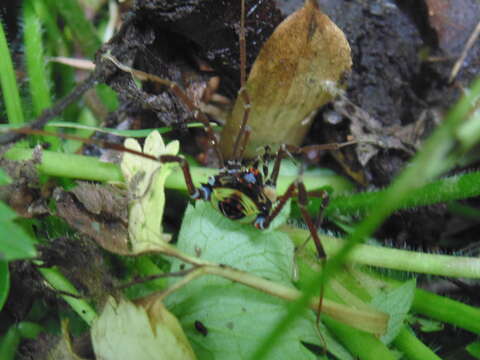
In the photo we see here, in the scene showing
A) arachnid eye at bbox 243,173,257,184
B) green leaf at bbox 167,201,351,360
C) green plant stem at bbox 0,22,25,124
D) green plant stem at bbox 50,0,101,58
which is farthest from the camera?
green plant stem at bbox 50,0,101,58

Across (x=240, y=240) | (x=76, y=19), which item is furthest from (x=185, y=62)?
(x=240, y=240)

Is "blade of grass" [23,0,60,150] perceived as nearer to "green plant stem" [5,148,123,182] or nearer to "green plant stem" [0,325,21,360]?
"green plant stem" [5,148,123,182]

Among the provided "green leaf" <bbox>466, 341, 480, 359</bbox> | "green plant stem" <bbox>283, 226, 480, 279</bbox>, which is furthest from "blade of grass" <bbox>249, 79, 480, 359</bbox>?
"green leaf" <bbox>466, 341, 480, 359</bbox>

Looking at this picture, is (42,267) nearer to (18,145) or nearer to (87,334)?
(87,334)

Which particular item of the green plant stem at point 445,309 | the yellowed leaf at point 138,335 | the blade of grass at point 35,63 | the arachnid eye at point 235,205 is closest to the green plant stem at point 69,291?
the yellowed leaf at point 138,335

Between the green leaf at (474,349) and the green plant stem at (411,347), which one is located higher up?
the green plant stem at (411,347)

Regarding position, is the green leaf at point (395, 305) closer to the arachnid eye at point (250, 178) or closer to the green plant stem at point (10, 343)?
the arachnid eye at point (250, 178)

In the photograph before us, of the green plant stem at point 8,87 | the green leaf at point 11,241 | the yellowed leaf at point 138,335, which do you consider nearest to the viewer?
the green leaf at point 11,241
